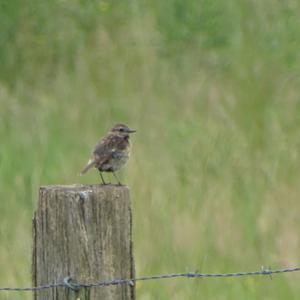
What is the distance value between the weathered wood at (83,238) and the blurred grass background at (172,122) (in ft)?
8.78

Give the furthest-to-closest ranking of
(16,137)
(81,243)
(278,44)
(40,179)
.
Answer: (278,44)
(16,137)
(40,179)
(81,243)

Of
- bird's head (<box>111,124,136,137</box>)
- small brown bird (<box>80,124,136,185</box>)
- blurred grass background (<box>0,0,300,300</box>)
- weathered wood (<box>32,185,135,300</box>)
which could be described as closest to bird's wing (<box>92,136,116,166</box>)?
small brown bird (<box>80,124,136,185</box>)

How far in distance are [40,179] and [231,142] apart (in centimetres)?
137

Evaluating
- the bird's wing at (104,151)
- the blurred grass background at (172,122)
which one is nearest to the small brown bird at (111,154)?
the bird's wing at (104,151)

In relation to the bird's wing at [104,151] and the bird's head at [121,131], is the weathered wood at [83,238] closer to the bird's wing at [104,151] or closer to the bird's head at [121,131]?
the bird's wing at [104,151]

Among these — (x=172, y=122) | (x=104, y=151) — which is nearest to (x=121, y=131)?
(x=104, y=151)

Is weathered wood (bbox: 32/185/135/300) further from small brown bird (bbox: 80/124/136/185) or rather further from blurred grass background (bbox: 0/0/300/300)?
blurred grass background (bbox: 0/0/300/300)

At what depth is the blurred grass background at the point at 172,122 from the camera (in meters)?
7.85

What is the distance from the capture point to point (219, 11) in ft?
35.4

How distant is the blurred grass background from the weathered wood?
268 cm

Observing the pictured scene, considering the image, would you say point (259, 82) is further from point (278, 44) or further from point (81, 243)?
point (81, 243)

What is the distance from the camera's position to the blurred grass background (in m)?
7.85

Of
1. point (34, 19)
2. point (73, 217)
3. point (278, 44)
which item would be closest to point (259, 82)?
point (278, 44)

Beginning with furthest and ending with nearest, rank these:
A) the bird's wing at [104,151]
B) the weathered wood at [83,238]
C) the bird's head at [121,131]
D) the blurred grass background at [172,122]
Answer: the blurred grass background at [172,122]
the bird's head at [121,131]
the bird's wing at [104,151]
the weathered wood at [83,238]
